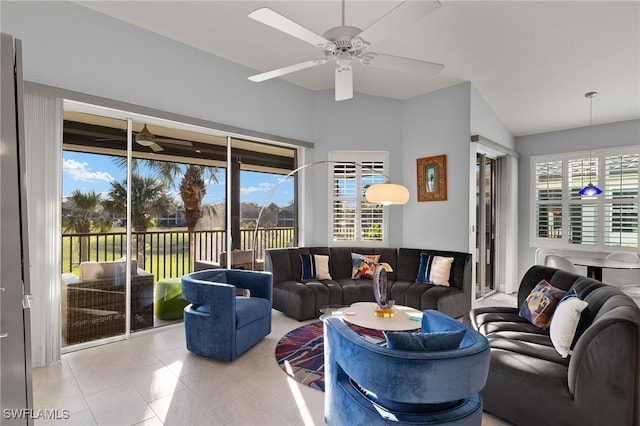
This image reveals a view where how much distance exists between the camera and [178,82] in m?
3.89

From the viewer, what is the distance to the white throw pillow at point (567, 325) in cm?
225

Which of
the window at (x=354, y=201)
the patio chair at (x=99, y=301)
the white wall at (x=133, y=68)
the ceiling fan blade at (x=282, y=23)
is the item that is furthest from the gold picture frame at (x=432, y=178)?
the patio chair at (x=99, y=301)

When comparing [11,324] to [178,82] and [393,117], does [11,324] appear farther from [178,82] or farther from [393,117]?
[393,117]

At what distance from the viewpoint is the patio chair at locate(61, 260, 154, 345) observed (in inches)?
130

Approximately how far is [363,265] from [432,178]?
1.66m

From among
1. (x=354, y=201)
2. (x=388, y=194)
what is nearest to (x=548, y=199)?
(x=354, y=201)

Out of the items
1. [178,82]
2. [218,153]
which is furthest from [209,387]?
[178,82]

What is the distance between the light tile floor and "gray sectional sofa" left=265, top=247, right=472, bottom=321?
3.18ft

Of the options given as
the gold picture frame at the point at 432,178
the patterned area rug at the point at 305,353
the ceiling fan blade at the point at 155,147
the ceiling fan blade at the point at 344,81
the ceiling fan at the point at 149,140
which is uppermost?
the ceiling fan blade at the point at 344,81

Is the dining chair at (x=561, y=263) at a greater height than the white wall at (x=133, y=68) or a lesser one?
lesser

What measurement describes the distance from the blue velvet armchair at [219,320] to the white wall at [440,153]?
9.30ft

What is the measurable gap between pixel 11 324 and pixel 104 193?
2.43 meters

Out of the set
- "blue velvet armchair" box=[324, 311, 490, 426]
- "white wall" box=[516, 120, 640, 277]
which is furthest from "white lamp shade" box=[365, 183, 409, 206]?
"white wall" box=[516, 120, 640, 277]

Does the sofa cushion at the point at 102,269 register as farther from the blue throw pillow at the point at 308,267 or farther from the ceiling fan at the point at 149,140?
the blue throw pillow at the point at 308,267
